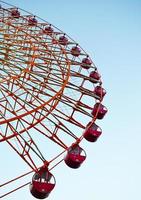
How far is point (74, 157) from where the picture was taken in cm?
1917

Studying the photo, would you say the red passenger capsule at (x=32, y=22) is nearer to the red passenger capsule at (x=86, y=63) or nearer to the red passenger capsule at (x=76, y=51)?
the red passenger capsule at (x=76, y=51)

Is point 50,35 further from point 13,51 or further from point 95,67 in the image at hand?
point 13,51

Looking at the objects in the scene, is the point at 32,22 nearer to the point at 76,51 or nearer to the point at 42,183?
the point at 76,51

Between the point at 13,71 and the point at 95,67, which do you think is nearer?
the point at 13,71

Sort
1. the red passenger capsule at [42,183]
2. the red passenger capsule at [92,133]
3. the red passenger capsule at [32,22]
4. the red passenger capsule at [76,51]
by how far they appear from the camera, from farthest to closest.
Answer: the red passenger capsule at [76,51], the red passenger capsule at [32,22], the red passenger capsule at [92,133], the red passenger capsule at [42,183]

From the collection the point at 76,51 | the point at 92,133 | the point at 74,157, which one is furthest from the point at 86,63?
the point at 74,157

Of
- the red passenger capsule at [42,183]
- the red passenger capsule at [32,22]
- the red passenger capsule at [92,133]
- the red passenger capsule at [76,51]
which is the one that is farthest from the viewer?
the red passenger capsule at [76,51]

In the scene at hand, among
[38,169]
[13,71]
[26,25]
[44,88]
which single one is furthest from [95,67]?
[38,169]

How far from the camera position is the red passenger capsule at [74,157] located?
1901 cm

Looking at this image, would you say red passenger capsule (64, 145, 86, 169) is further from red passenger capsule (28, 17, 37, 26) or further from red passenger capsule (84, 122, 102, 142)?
red passenger capsule (28, 17, 37, 26)

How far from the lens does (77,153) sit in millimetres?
19219

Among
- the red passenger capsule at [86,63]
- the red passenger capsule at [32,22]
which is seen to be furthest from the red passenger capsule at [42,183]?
the red passenger capsule at [32,22]

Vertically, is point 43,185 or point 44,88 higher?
point 44,88

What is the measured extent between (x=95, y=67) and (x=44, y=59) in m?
6.58
